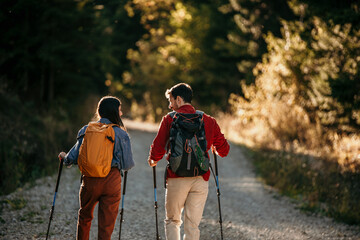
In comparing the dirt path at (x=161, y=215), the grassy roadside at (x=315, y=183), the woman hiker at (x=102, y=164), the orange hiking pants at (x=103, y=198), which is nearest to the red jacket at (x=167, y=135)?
the woman hiker at (x=102, y=164)

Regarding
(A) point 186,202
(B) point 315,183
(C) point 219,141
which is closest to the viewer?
(A) point 186,202

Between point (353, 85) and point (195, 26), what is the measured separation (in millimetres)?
19148

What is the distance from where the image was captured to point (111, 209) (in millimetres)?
4160

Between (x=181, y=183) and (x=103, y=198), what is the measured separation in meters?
0.82

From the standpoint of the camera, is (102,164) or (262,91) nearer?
(102,164)

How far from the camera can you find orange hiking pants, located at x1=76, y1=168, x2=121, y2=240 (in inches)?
161

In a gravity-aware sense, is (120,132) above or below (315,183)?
above

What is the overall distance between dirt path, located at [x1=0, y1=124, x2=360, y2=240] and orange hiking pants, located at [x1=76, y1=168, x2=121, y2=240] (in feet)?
5.32

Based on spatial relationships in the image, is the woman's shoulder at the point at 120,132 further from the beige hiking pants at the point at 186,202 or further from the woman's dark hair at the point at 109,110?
the beige hiking pants at the point at 186,202

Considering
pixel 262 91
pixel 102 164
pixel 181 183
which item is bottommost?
pixel 181 183

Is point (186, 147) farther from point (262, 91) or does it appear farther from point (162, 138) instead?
point (262, 91)

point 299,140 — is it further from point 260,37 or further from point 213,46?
point 213,46

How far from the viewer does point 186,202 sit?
14.4 feet

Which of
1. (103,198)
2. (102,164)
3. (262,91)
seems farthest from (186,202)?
(262,91)
